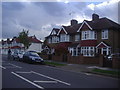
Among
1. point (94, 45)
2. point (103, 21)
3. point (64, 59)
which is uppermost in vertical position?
point (103, 21)

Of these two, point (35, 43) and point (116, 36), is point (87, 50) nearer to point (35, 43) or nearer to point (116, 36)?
point (116, 36)

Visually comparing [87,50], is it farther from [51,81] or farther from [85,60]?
[51,81]

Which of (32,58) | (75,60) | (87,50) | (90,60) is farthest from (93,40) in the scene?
(32,58)

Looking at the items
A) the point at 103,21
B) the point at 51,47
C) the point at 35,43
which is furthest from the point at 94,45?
the point at 35,43

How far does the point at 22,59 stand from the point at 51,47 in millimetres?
21402

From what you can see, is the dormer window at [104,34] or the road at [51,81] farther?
the dormer window at [104,34]

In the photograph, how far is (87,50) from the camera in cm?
3922

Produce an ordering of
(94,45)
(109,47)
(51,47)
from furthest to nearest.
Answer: (51,47) < (94,45) < (109,47)

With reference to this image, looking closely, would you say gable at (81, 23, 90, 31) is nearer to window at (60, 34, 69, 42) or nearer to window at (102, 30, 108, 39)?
window at (102, 30, 108, 39)

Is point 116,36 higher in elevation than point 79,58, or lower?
higher

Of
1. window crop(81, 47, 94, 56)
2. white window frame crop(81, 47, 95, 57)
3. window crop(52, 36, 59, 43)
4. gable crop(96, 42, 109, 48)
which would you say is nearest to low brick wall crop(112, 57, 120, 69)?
gable crop(96, 42, 109, 48)

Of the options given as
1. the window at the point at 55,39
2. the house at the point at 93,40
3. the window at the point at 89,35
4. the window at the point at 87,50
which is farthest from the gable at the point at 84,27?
the window at the point at 55,39

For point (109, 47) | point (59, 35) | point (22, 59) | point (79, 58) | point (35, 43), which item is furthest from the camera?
point (35, 43)

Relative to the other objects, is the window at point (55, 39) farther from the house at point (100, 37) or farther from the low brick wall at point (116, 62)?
the low brick wall at point (116, 62)
